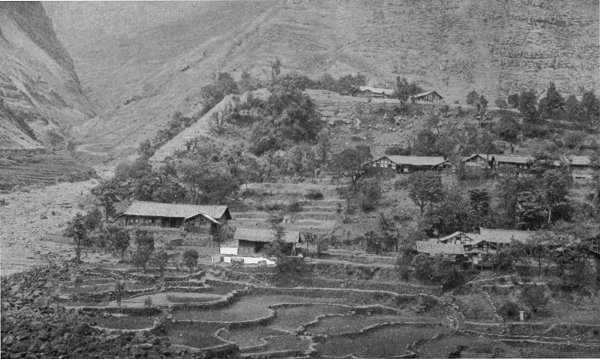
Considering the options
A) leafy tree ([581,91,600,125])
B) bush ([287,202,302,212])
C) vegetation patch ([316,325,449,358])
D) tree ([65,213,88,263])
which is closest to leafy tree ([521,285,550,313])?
vegetation patch ([316,325,449,358])

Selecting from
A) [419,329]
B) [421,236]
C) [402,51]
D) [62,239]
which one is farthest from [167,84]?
[419,329]

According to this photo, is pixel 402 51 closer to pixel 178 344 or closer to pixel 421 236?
pixel 421 236

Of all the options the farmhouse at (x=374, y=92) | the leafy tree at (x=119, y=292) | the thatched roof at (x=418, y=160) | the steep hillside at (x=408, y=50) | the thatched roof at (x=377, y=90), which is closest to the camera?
the leafy tree at (x=119, y=292)

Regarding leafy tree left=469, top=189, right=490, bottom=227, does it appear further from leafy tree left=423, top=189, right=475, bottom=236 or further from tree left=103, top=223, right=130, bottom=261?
tree left=103, top=223, right=130, bottom=261

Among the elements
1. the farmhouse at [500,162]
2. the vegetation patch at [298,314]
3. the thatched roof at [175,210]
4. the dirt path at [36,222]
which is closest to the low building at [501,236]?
the farmhouse at [500,162]

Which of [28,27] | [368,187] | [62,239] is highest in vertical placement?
[28,27]

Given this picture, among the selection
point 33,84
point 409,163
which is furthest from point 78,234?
point 33,84

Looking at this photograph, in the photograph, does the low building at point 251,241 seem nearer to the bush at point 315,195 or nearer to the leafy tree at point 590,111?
the bush at point 315,195
